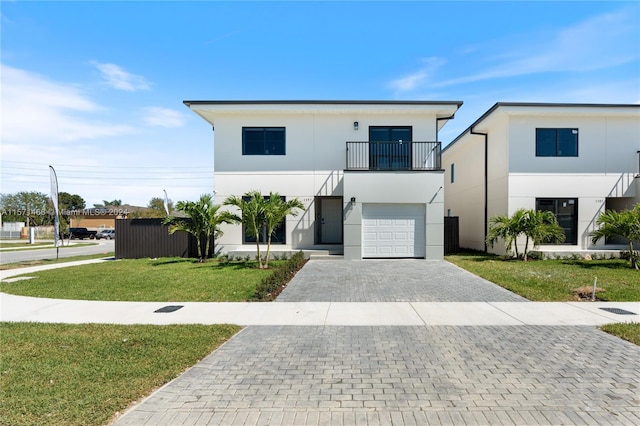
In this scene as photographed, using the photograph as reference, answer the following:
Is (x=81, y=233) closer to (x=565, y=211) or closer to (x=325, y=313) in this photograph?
(x=325, y=313)

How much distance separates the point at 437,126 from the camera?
16016 mm

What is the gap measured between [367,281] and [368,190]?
5321 mm

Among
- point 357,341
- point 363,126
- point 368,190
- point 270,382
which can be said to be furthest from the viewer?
point 363,126

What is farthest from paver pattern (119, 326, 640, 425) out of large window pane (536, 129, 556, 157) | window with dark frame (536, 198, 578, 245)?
large window pane (536, 129, 556, 157)

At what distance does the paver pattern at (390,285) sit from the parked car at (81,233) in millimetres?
45671

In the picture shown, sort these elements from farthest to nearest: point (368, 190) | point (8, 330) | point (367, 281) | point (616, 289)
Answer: point (368, 190) < point (367, 281) < point (616, 289) < point (8, 330)

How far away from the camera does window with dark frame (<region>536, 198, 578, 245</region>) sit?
50.6 feet

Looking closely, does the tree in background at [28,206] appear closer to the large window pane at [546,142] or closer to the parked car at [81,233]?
the parked car at [81,233]

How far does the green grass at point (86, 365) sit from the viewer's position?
3299mm

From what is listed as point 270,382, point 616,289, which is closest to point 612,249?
point 616,289

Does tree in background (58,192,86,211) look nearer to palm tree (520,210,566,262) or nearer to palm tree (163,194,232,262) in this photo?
palm tree (163,194,232,262)

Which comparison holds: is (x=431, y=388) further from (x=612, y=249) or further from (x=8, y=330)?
(x=612, y=249)

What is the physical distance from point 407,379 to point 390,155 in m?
12.7

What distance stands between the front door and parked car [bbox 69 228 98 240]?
4350 centimetres
